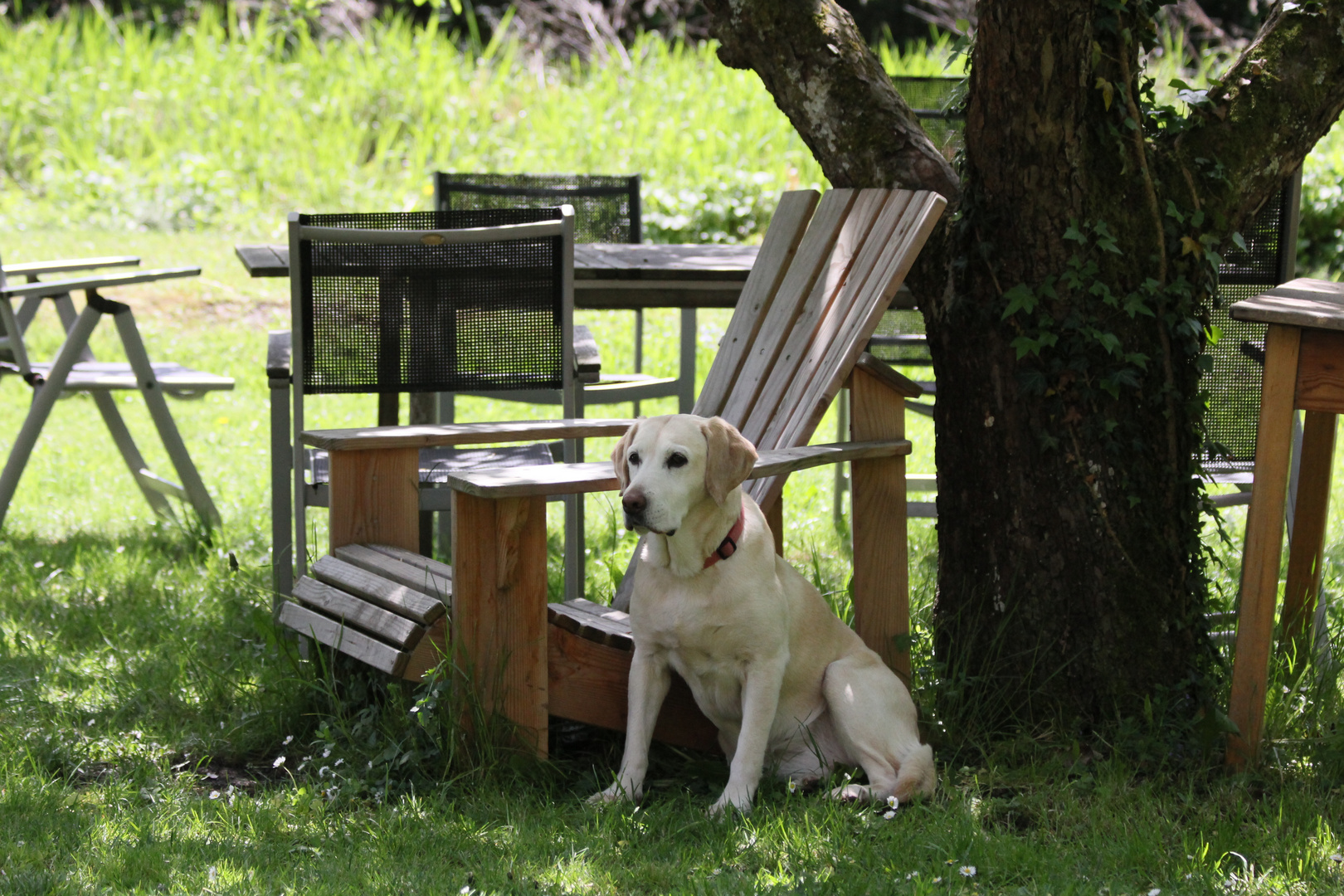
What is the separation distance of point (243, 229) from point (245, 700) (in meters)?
7.52

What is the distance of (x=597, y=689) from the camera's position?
320cm

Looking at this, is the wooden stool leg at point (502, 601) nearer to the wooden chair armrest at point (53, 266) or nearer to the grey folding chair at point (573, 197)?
the grey folding chair at point (573, 197)

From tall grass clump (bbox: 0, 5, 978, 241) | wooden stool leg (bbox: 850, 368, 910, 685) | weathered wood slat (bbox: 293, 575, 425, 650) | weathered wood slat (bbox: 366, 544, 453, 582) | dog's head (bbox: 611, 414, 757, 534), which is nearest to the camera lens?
dog's head (bbox: 611, 414, 757, 534)

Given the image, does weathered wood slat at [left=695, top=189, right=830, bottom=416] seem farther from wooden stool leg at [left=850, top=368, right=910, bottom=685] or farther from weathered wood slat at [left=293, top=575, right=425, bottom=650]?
weathered wood slat at [left=293, top=575, right=425, bottom=650]

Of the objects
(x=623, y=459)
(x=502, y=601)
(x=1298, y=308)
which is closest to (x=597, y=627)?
(x=502, y=601)

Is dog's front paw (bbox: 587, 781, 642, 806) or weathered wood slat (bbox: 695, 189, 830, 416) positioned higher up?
weathered wood slat (bbox: 695, 189, 830, 416)

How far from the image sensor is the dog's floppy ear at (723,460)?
2.84 metres

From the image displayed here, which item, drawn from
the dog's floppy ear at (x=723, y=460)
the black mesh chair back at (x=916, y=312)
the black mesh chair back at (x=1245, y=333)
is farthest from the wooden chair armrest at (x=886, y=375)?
the black mesh chair back at (x=916, y=312)

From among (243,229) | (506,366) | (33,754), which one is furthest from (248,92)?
(33,754)

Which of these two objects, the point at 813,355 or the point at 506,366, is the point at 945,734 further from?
the point at 506,366

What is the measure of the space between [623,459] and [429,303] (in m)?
1.38

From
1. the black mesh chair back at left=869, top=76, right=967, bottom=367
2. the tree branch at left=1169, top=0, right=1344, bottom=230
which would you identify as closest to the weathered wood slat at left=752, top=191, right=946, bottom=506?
the tree branch at left=1169, top=0, right=1344, bottom=230

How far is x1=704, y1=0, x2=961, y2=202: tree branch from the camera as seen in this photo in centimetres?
355

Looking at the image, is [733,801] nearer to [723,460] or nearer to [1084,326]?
[723,460]
